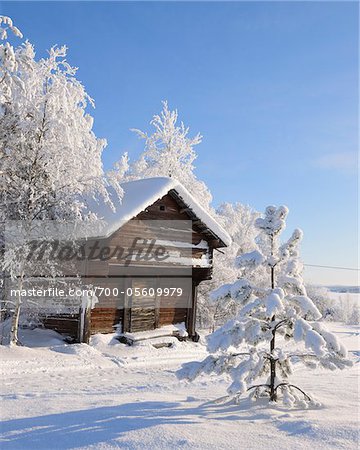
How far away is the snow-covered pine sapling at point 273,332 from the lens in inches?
225

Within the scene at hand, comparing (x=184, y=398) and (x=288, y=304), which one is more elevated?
(x=288, y=304)

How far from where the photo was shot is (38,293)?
1339 centimetres

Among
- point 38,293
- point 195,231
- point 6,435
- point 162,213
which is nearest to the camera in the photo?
point 6,435

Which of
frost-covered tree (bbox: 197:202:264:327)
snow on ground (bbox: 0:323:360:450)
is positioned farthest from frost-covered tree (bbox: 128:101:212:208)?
snow on ground (bbox: 0:323:360:450)

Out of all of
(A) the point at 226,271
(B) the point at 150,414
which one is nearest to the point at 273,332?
(B) the point at 150,414

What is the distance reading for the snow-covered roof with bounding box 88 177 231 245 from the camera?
43.2ft

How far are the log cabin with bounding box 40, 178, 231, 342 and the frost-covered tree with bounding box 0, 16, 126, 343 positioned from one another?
1.53m

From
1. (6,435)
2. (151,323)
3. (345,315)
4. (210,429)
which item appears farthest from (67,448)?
(345,315)

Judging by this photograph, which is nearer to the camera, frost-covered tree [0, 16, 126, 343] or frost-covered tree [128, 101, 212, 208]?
frost-covered tree [0, 16, 126, 343]

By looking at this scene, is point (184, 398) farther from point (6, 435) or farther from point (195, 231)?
point (195, 231)

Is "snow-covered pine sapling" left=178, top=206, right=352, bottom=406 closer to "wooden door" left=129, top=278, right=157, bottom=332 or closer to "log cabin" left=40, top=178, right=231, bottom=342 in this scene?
"log cabin" left=40, top=178, right=231, bottom=342

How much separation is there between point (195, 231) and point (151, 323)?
166 inches

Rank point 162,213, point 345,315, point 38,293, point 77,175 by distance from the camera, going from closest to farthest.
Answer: point 77,175 → point 38,293 → point 162,213 → point 345,315

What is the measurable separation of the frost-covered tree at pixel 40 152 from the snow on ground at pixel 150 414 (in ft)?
11.9
